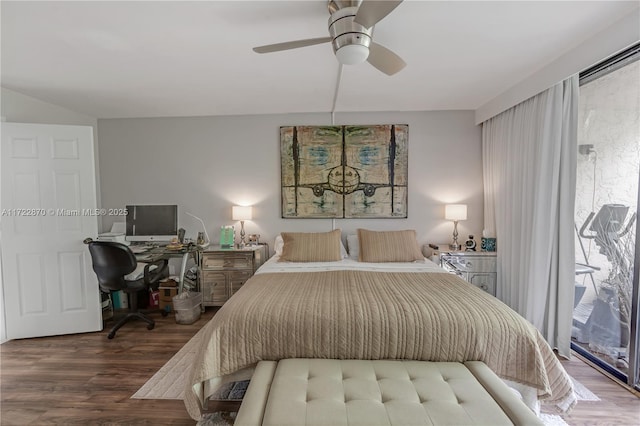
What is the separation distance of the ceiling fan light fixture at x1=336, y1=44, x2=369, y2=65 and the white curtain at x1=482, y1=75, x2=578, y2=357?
190 centimetres

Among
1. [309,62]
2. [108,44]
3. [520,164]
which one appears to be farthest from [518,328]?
[108,44]

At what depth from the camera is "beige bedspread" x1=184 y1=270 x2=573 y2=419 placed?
5.19ft

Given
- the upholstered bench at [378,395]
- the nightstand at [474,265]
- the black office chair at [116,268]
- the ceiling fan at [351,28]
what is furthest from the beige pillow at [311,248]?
the ceiling fan at [351,28]

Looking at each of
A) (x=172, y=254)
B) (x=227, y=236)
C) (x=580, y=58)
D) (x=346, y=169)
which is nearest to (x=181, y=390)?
(x=172, y=254)

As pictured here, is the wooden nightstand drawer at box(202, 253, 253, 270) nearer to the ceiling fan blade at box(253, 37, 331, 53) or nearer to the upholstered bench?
the upholstered bench

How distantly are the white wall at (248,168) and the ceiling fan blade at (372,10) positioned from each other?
2.20 m

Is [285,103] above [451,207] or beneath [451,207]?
above

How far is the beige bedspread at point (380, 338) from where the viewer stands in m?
1.58

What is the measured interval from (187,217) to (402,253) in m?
2.82

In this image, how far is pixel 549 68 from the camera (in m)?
2.37

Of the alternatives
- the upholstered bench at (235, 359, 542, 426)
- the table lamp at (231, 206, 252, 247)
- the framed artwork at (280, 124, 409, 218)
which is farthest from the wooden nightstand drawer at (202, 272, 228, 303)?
the upholstered bench at (235, 359, 542, 426)

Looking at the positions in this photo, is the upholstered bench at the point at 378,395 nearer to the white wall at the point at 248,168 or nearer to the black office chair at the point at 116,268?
the black office chair at the point at 116,268

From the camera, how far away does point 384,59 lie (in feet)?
5.93

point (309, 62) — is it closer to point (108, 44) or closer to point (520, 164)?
point (108, 44)
